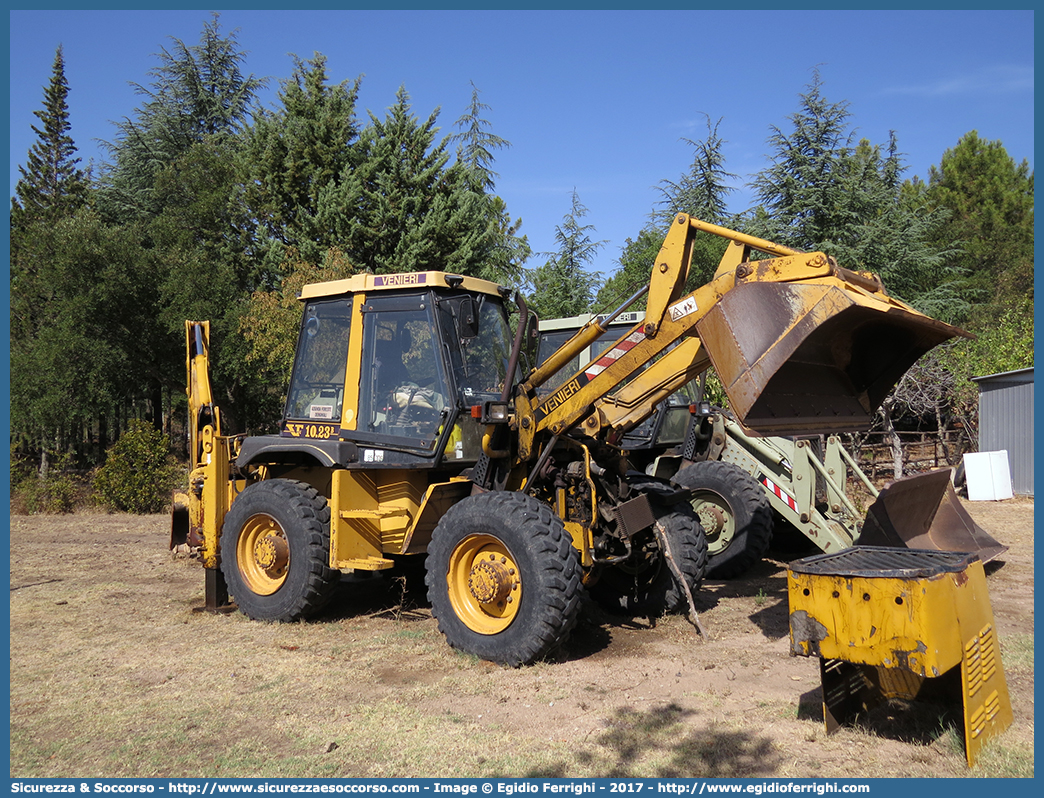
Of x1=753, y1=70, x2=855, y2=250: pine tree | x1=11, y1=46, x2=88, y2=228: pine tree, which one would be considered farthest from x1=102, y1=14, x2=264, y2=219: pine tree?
x1=753, y1=70, x2=855, y2=250: pine tree

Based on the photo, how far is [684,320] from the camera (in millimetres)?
5645

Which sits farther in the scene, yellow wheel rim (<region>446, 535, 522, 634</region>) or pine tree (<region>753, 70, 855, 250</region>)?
pine tree (<region>753, 70, 855, 250</region>)

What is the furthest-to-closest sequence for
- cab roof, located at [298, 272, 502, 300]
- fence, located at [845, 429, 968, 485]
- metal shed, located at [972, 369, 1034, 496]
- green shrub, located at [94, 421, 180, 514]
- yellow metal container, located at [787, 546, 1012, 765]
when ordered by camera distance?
fence, located at [845, 429, 968, 485]
metal shed, located at [972, 369, 1034, 496]
green shrub, located at [94, 421, 180, 514]
cab roof, located at [298, 272, 502, 300]
yellow metal container, located at [787, 546, 1012, 765]

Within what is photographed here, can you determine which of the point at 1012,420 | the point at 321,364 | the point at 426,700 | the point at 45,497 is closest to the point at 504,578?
the point at 426,700

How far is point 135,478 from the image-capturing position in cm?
1538

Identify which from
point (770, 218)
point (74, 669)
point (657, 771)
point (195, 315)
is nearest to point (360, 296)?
point (74, 669)

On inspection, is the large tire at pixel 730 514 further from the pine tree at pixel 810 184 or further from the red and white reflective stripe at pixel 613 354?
the pine tree at pixel 810 184

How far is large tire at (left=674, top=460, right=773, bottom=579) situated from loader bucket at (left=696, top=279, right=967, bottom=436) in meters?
2.82

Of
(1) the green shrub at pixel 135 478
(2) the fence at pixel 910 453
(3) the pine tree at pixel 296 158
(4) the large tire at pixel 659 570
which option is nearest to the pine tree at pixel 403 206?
(3) the pine tree at pixel 296 158

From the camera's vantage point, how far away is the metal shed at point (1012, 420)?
55.4 feet

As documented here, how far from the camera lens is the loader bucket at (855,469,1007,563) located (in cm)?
674

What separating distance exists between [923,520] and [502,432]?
4155mm

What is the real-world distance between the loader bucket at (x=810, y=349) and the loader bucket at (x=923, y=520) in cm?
131

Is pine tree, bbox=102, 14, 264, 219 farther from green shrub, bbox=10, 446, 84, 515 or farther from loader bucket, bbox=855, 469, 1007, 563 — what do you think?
loader bucket, bbox=855, 469, 1007, 563
